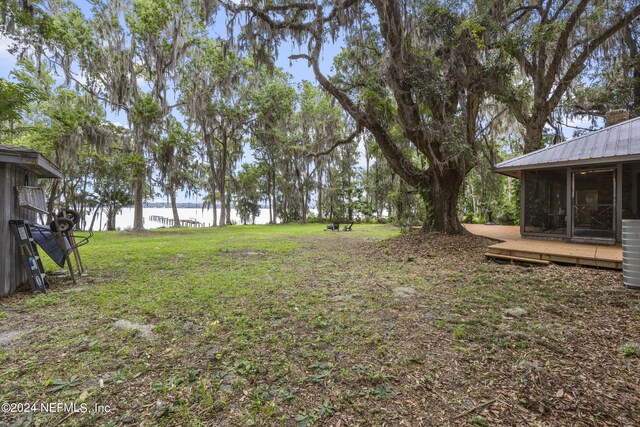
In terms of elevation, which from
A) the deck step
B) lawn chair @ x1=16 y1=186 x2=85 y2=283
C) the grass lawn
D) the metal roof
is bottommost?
the grass lawn

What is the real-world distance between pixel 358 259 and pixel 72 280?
5297 mm

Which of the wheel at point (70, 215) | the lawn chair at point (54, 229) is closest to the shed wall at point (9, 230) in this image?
the lawn chair at point (54, 229)

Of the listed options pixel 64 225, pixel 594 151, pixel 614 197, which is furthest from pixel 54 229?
pixel 614 197

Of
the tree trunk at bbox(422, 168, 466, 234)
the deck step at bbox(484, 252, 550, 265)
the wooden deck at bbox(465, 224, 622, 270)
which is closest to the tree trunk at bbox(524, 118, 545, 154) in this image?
the tree trunk at bbox(422, 168, 466, 234)

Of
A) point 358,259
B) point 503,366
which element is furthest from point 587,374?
point 358,259

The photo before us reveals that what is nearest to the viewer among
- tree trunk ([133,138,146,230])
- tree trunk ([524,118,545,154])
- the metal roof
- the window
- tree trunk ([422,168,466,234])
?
the metal roof

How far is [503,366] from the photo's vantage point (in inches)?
81.8

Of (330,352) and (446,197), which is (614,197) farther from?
(330,352)

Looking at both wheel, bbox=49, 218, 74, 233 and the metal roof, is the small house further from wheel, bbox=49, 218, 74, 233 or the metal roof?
wheel, bbox=49, 218, 74, 233

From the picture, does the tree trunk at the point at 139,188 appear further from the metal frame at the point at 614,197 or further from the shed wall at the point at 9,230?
the metal frame at the point at 614,197

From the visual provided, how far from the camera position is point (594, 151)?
629cm

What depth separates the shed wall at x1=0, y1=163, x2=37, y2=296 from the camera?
3.82 m

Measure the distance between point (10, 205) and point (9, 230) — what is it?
1.18 ft

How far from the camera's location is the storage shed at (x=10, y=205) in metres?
3.81
